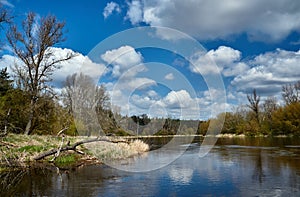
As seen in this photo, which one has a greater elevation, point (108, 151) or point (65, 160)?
point (108, 151)

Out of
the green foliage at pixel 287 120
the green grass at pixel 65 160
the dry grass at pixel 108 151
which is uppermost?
the green foliage at pixel 287 120

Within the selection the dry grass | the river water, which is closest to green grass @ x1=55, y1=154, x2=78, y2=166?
the river water

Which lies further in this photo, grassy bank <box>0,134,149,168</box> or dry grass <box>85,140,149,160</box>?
dry grass <box>85,140,149,160</box>

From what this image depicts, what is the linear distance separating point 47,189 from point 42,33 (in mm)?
17749

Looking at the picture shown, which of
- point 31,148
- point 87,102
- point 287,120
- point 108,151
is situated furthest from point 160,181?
point 287,120

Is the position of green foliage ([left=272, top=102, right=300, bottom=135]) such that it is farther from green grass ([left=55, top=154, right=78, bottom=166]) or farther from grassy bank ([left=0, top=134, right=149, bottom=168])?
green grass ([left=55, top=154, right=78, bottom=166])

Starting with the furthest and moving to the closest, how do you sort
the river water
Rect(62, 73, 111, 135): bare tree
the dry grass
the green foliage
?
the green foliage < Rect(62, 73, 111, 135): bare tree < the dry grass < the river water

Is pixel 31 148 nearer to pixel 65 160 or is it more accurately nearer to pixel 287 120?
pixel 65 160

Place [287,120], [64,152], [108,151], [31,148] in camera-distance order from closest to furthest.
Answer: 1. [64,152]
2. [31,148]
3. [108,151]
4. [287,120]

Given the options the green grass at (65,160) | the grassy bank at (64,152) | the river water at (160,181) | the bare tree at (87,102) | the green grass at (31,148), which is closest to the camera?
the river water at (160,181)

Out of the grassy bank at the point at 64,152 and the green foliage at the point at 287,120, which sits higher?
the green foliage at the point at 287,120

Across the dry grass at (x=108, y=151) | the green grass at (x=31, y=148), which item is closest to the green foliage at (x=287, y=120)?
the dry grass at (x=108, y=151)

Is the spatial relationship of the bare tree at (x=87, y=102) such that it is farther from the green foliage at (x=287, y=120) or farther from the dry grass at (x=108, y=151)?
the green foliage at (x=287, y=120)

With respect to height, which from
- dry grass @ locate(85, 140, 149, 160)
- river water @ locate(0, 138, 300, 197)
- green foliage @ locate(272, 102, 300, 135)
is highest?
green foliage @ locate(272, 102, 300, 135)
